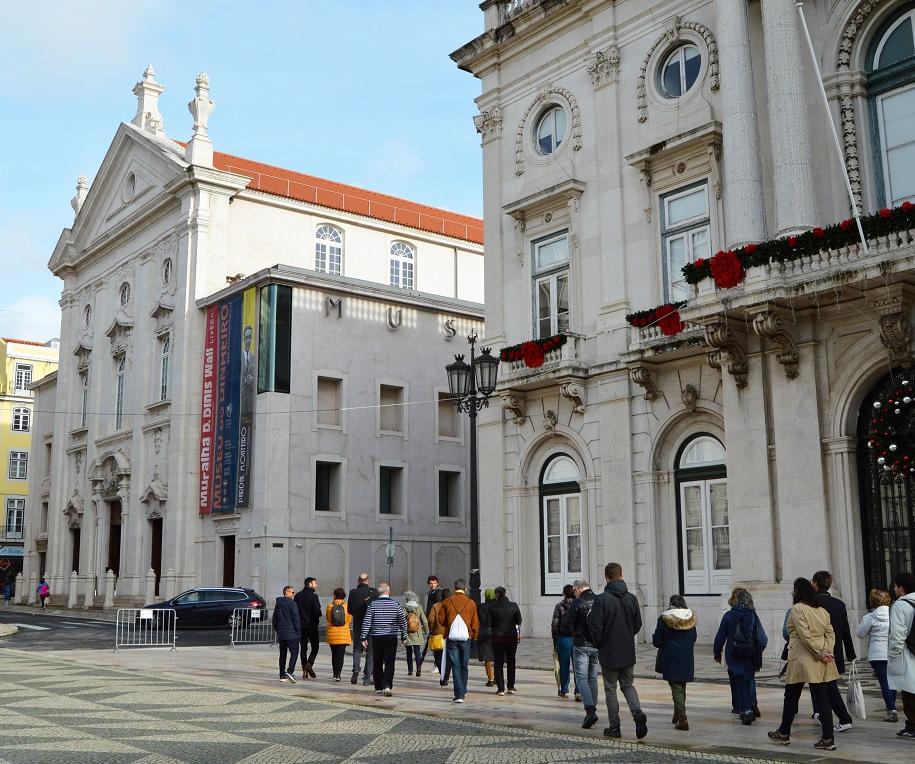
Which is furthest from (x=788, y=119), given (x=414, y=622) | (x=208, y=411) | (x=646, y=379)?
(x=208, y=411)

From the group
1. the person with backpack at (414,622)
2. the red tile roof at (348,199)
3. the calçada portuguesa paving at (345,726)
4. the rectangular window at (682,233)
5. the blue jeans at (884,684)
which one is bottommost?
the calçada portuguesa paving at (345,726)

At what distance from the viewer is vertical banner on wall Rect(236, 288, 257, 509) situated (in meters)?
38.0

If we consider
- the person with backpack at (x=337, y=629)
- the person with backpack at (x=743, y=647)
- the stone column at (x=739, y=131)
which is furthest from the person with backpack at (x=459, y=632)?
the stone column at (x=739, y=131)

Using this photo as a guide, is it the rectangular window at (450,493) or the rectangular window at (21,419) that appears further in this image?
the rectangular window at (21,419)

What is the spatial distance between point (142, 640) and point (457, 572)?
Result: 55.7 ft

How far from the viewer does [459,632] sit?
15094 millimetres

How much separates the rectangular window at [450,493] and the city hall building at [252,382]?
8cm

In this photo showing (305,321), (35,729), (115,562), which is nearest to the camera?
(35,729)

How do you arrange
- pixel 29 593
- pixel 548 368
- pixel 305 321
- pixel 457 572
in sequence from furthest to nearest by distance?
pixel 29 593, pixel 457 572, pixel 305 321, pixel 548 368

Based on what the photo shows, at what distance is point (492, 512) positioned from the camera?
Result: 1066 inches

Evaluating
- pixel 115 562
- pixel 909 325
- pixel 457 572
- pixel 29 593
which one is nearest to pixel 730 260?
pixel 909 325

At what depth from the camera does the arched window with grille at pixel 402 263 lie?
48656 millimetres

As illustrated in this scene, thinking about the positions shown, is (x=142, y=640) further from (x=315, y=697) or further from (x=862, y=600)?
(x=862, y=600)

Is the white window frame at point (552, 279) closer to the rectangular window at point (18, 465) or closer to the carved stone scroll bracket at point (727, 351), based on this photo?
the carved stone scroll bracket at point (727, 351)
